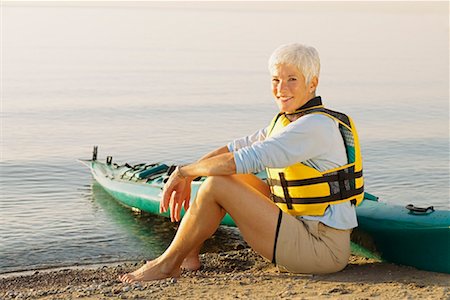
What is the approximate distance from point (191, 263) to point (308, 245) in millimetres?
891

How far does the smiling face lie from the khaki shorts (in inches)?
24.1

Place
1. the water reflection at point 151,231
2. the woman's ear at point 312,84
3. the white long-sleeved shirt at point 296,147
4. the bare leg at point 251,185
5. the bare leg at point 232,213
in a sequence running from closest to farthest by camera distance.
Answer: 1. the white long-sleeved shirt at point 296,147
2. the bare leg at point 232,213
3. the woman's ear at point 312,84
4. the bare leg at point 251,185
5. the water reflection at point 151,231

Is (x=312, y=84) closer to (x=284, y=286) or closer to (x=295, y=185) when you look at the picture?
(x=295, y=185)

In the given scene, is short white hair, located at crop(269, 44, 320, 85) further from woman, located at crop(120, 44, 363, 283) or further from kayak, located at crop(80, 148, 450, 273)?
kayak, located at crop(80, 148, 450, 273)

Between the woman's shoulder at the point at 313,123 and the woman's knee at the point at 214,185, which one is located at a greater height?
the woman's shoulder at the point at 313,123

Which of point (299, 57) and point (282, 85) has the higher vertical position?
point (299, 57)

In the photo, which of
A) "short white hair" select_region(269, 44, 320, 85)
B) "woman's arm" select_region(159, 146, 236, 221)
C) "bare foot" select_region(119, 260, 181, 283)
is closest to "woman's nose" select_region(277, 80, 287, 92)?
"short white hair" select_region(269, 44, 320, 85)

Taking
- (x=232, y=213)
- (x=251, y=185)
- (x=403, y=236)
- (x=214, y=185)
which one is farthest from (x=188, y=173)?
(x=403, y=236)

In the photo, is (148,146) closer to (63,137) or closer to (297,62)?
(63,137)

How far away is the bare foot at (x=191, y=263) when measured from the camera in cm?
533

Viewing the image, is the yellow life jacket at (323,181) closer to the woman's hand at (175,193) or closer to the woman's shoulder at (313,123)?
the woman's shoulder at (313,123)

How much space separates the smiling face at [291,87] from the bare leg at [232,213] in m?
0.52

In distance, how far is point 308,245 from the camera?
4.78 metres

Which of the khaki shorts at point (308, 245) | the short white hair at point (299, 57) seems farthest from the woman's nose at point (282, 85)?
the khaki shorts at point (308, 245)
